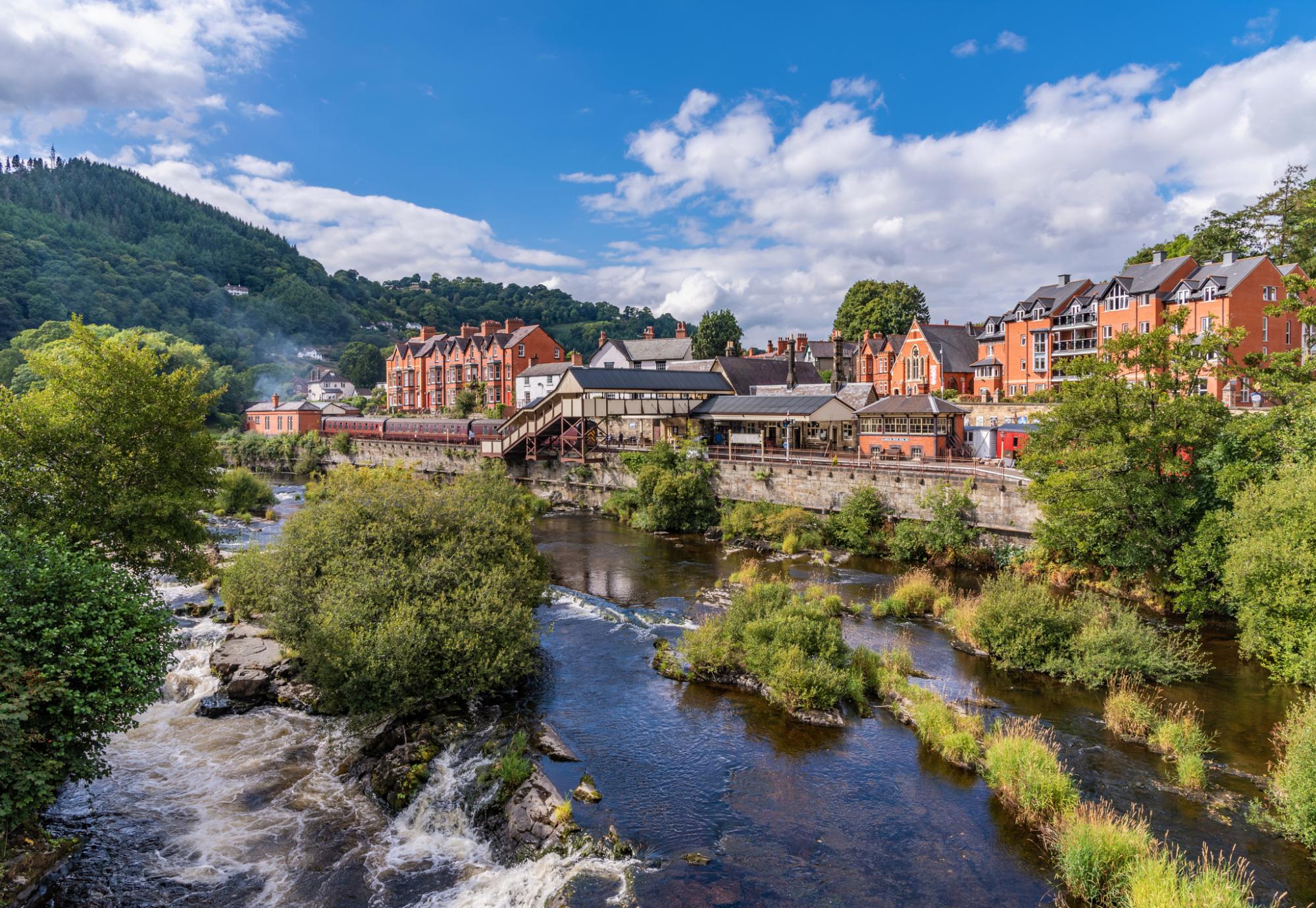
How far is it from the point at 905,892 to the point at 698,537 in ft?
84.9

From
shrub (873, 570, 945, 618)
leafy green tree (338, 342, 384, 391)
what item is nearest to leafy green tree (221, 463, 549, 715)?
shrub (873, 570, 945, 618)

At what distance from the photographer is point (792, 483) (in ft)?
119

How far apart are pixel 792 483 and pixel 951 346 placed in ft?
110

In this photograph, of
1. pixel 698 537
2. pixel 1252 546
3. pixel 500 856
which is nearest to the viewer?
pixel 500 856

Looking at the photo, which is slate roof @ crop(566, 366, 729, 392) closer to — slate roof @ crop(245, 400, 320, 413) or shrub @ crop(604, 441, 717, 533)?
shrub @ crop(604, 441, 717, 533)

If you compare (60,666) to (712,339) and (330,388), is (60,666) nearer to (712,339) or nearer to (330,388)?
(712,339)

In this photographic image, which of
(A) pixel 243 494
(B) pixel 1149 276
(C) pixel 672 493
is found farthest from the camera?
(B) pixel 1149 276

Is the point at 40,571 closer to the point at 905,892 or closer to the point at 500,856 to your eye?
the point at 500,856

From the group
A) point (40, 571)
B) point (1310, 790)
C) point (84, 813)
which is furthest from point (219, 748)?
point (1310, 790)

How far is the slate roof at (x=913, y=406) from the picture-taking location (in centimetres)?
3831

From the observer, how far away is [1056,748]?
45.5 feet

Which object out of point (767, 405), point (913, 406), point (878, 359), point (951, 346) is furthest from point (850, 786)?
point (878, 359)

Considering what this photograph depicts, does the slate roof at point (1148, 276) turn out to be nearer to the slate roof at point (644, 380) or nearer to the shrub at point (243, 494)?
the slate roof at point (644, 380)

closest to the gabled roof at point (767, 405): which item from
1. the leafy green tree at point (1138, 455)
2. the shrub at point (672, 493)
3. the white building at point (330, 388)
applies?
the shrub at point (672, 493)
